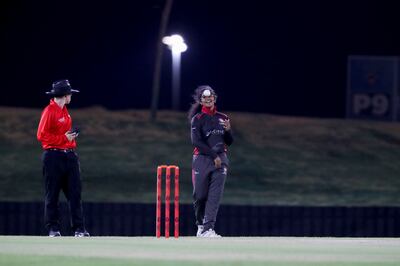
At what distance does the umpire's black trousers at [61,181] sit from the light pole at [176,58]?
10715 millimetres

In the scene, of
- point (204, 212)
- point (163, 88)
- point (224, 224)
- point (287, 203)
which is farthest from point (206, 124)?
point (163, 88)

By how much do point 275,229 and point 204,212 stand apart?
3.71 m

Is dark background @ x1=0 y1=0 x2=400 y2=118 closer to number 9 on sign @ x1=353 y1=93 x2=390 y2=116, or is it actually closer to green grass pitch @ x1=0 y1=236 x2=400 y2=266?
number 9 on sign @ x1=353 y1=93 x2=390 y2=116

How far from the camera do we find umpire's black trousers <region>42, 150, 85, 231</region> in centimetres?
1252

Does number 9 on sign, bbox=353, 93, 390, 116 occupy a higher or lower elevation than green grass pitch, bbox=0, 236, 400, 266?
higher

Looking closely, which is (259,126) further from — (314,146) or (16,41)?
(16,41)

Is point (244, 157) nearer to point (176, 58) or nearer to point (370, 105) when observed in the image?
point (176, 58)

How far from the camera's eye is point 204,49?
2548 centimetres

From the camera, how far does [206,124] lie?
503 inches

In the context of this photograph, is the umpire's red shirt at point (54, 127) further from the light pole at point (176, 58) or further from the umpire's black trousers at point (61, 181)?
the light pole at point (176, 58)

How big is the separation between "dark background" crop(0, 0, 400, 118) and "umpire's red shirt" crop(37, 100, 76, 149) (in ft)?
39.8

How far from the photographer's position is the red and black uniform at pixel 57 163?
12.5 metres

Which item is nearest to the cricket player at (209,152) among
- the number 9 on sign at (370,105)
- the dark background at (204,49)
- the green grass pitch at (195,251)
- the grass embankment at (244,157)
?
the green grass pitch at (195,251)

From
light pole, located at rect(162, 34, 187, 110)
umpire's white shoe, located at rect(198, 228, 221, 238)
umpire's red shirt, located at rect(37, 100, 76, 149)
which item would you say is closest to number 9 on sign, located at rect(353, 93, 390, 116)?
light pole, located at rect(162, 34, 187, 110)
